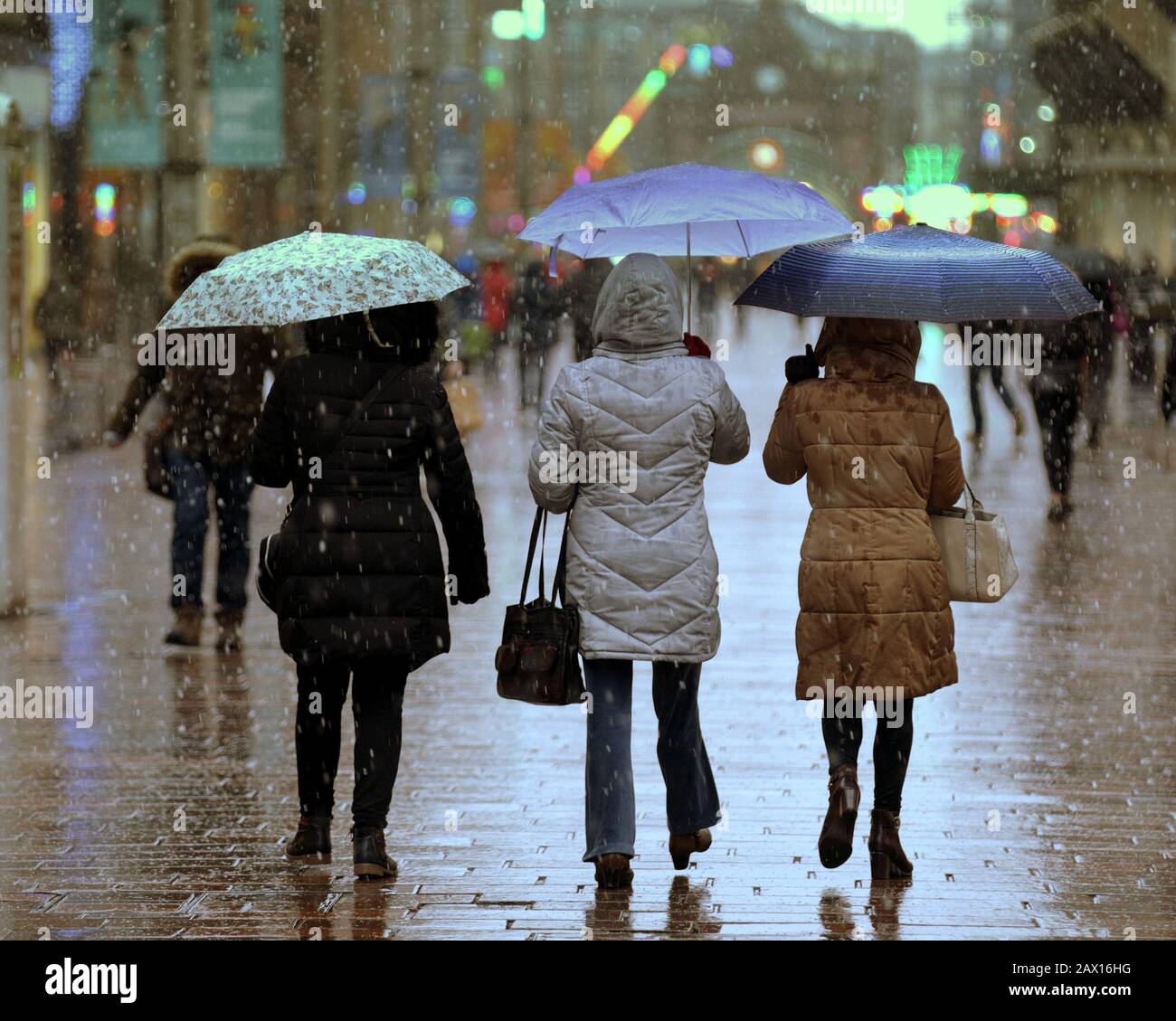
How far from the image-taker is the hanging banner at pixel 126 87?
807 inches

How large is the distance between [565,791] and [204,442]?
130 inches

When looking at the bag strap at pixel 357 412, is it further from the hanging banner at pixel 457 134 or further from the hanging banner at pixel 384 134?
the hanging banner at pixel 457 134

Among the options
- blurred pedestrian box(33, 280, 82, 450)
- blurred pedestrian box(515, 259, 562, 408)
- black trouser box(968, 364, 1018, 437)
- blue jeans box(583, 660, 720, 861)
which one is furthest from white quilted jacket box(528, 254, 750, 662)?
blurred pedestrian box(515, 259, 562, 408)

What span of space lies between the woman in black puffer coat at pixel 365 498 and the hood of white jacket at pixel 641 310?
50 cm

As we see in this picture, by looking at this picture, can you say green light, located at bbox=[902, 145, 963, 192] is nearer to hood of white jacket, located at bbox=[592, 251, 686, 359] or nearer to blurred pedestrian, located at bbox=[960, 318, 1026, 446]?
blurred pedestrian, located at bbox=[960, 318, 1026, 446]

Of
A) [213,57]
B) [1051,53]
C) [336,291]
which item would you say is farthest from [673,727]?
[1051,53]

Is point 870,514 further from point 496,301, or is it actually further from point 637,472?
point 496,301

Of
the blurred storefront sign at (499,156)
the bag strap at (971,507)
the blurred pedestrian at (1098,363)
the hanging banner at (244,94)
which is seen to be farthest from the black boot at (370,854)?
the blurred storefront sign at (499,156)

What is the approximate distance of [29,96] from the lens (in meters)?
21.0

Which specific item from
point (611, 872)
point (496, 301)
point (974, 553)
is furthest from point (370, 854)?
point (496, 301)

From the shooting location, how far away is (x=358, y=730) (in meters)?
6.12

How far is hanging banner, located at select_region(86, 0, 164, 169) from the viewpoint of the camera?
67.3 feet

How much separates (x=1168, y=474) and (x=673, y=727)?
42.9 feet
